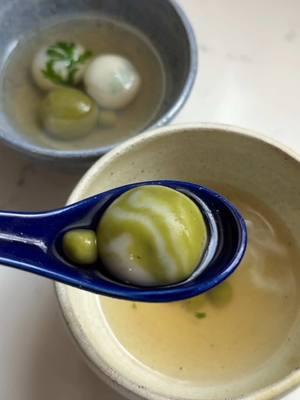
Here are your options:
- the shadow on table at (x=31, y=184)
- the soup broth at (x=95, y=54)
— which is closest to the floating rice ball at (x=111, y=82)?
the soup broth at (x=95, y=54)

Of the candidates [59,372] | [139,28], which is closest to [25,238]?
[59,372]

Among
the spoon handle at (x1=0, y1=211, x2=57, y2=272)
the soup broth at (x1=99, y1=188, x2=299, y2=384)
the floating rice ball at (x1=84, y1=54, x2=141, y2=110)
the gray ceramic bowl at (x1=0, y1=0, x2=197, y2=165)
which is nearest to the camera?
the spoon handle at (x1=0, y1=211, x2=57, y2=272)

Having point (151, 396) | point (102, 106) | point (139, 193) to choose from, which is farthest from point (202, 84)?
point (151, 396)

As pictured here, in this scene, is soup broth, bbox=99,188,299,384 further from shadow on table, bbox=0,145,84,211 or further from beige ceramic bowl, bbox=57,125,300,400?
shadow on table, bbox=0,145,84,211

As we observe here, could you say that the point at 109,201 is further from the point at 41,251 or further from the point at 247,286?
the point at 247,286

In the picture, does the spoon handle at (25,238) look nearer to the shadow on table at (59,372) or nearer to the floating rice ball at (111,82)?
the shadow on table at (59,372)

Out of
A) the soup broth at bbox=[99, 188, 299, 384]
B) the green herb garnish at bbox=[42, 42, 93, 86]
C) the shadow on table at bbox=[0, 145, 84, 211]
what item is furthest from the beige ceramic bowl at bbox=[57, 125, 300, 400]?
the green herb garnish at bbox=[42, 42, 93, 86]
